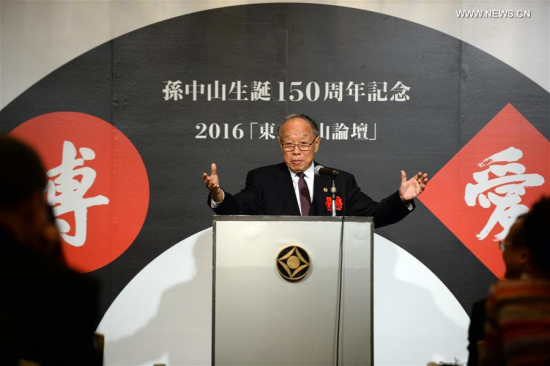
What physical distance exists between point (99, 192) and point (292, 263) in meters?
2.17

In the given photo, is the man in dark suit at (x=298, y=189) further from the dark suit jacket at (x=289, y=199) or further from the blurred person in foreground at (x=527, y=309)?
the blurred person in foreground at (x=527, y=309)

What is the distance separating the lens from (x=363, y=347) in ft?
10.00

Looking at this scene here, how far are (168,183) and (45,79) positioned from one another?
3.90ft

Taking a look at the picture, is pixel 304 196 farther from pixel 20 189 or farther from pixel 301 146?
pixel 20 189

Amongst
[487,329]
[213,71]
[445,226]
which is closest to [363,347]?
[487,329]

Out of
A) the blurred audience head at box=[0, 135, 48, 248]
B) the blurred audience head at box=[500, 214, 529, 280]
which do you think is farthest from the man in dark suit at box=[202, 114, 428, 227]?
the blurred audience head at box=[0, 135, 48, 248]

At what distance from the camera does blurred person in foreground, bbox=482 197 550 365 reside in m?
1.59

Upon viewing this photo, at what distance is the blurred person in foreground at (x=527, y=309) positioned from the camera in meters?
1.59

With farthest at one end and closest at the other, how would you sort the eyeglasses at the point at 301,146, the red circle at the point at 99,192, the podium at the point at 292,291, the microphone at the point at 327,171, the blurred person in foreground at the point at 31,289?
1. the red circle at the point at 99,192
2. the eyeglasses at the point at 301,146
3. the microphone at the point at 327,171
4. the podium at the point at 292,291
5. the blurred person in foreground at the point at 31,289

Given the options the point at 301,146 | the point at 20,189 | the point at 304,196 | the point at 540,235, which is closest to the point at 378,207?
the point at 304,196

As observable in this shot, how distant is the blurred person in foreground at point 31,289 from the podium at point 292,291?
1785 mm

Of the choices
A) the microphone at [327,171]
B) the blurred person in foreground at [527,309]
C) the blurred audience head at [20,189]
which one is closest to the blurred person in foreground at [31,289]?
the blurred audience head at [20,189]

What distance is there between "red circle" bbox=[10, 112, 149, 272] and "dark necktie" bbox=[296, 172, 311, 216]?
53.5 inches

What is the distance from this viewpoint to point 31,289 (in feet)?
4.12
